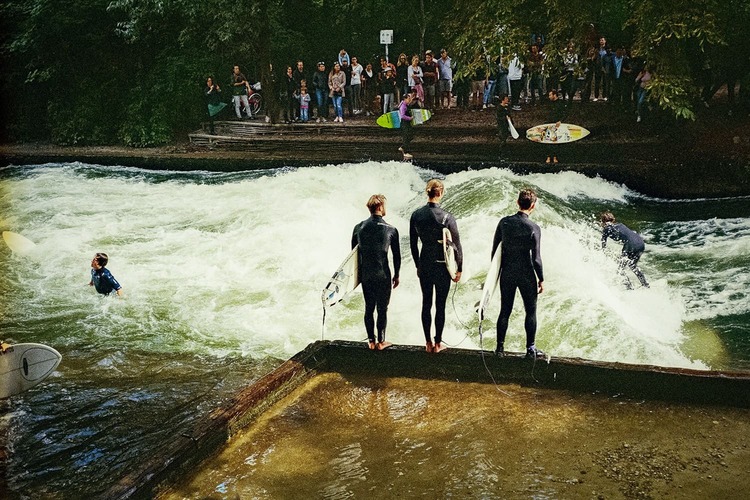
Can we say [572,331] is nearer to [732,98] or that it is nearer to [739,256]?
[739,256]

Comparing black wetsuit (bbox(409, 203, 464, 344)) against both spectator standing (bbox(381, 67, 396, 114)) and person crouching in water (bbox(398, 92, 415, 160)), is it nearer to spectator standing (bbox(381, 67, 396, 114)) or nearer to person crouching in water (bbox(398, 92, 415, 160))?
person crouching in water (bbox(398, 92, 415, 160))

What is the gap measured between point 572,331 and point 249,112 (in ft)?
62.3

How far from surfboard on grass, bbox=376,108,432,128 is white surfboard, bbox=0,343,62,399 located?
1505 cm

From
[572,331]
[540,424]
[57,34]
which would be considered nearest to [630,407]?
[540,424]

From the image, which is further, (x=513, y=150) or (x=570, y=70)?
(x=570, y=70)

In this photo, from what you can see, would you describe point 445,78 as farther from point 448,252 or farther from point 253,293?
point 448,252

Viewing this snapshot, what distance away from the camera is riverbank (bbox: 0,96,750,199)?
17.4 metres

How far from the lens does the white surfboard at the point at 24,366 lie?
7.55 metres

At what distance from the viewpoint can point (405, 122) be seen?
20641 millimetres

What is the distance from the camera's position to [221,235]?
49.3 ft

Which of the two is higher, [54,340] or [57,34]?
[57,34]

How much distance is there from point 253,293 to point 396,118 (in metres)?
10.9

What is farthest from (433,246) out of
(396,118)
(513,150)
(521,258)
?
(396,118)

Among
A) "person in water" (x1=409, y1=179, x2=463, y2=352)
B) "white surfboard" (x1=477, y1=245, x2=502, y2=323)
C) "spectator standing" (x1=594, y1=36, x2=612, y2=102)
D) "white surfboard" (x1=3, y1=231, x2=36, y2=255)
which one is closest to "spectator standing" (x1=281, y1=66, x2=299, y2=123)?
"spectator standing" (x1=594, y1=36, x2=612, y2=102)
